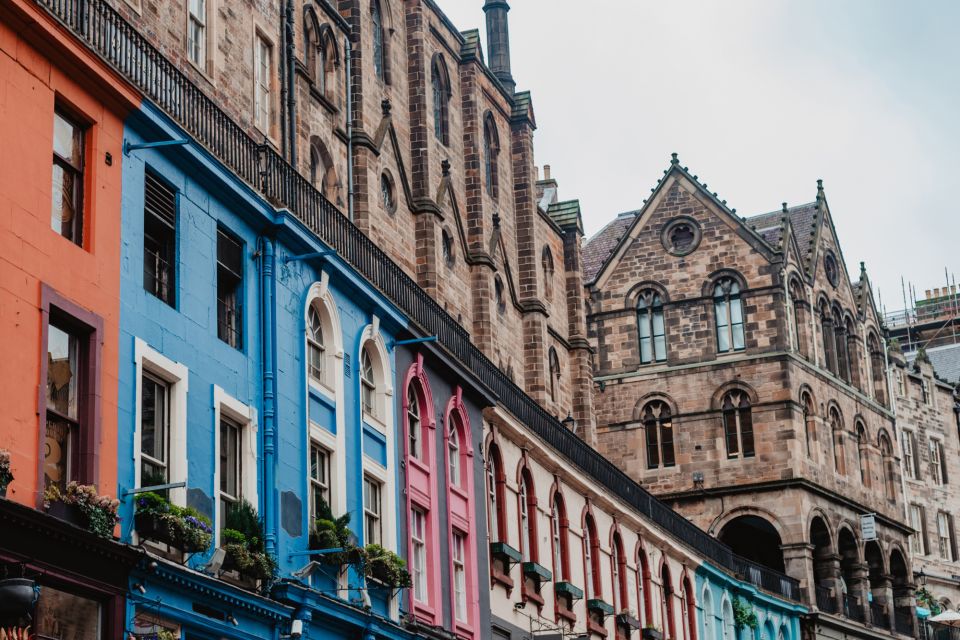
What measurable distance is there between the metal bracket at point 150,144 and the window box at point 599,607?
71.0ft

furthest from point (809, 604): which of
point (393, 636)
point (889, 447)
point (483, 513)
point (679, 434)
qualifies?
point (393, 636)

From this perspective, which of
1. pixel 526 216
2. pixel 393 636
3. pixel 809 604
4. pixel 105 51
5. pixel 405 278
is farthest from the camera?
pixel 809 604

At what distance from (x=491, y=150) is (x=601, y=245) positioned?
71.5 ft

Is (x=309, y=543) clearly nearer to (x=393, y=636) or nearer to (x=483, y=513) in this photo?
(x=393, y=636)

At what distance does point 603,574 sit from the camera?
4469cm

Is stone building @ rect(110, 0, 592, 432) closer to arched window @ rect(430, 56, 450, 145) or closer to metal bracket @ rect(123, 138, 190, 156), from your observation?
arched window @ rect(430, 56, 450, 145)

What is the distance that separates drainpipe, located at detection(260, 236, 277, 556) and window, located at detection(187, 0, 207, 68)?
324 inches

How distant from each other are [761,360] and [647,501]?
2007 cm

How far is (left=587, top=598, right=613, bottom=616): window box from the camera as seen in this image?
142ft

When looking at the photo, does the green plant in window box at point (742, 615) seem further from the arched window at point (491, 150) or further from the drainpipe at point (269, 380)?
the drainpipe at point (269, 380)

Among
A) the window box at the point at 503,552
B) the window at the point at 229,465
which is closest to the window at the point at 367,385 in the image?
the window at the point at 229,465

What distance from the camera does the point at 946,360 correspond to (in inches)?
3826

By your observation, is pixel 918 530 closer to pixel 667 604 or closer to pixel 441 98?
pixel 667 604

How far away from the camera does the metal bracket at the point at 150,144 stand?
23.8 metres
